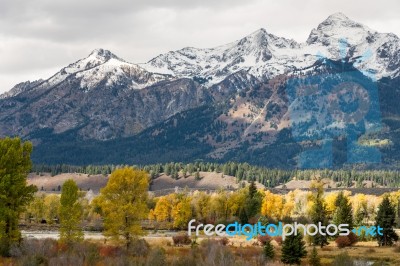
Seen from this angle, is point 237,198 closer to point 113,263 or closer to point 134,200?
point 134,200

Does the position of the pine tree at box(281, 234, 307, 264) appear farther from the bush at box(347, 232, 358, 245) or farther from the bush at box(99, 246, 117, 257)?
the bush at box(347, 232, 358, 245)

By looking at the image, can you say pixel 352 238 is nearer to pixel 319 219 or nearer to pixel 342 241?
pixel 342 241

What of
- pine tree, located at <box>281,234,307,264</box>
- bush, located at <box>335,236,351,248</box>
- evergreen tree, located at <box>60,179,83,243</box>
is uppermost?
evergreen tree, located at <box>60,179,83,243</box>

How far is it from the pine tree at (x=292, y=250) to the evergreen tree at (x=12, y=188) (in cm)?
3026

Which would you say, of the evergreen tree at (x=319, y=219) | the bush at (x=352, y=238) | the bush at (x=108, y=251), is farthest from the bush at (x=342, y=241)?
the bush at (x=108, y=251)

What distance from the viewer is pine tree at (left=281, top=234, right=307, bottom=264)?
66.4 metres

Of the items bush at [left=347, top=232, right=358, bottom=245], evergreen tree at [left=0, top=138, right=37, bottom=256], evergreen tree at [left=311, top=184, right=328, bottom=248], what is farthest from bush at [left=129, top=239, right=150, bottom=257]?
bush at [left=347, top=232, right=358, bottom=245]

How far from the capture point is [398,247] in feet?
293

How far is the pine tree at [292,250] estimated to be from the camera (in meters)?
66.4

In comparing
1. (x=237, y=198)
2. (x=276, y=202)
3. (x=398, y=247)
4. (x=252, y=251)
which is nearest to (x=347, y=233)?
(x=398, y=247)

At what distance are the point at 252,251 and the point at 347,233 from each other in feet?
120

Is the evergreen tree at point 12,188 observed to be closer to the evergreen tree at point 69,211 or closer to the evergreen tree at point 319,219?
the evergreen tree at point 69,211

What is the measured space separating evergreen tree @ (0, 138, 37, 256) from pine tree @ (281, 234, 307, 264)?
1191 inches

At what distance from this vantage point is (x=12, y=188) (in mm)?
55562
